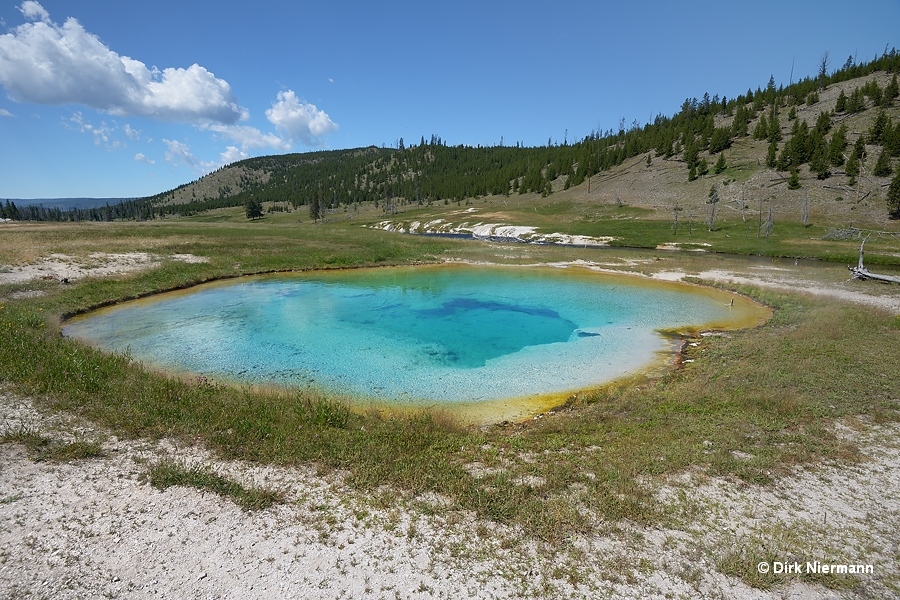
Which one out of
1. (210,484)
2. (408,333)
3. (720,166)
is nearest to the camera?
(210,484)

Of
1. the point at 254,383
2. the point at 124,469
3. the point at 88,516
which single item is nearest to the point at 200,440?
the point at 124,469

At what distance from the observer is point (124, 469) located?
8.89 metres

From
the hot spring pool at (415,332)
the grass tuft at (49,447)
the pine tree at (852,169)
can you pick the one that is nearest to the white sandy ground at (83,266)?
the hot spring pool at (415,332)

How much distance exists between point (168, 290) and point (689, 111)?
212534 mm

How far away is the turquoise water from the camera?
1758 cm

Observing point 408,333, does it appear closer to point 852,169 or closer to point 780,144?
point 852,169

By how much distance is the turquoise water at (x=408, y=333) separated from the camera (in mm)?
17578

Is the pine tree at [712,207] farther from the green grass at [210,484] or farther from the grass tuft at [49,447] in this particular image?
the grass tuft at [49,447]

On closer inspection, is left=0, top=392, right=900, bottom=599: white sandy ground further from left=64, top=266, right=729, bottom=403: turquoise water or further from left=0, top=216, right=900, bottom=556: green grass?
left=64, top=266, right=729, bottom=403: turquoise water

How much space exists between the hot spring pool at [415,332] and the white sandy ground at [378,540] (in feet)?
24.1

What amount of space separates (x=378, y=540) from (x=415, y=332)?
17.8m

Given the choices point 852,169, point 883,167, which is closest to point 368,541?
point 883,167

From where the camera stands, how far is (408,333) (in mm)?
24594

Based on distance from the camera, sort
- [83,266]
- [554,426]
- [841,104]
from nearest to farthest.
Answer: [554,426]
[83,266]
[841,104]
